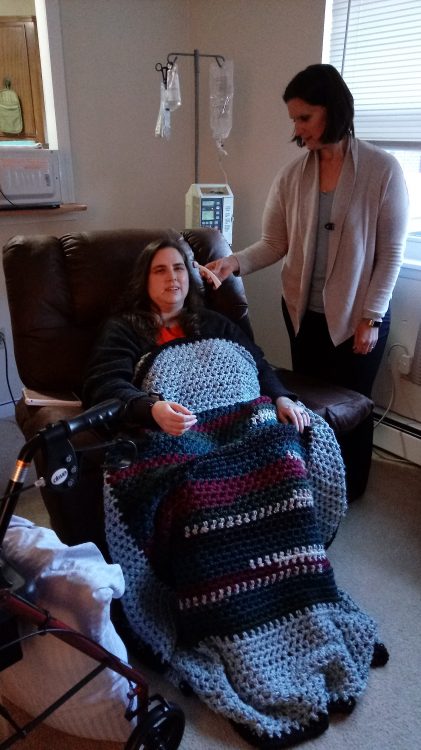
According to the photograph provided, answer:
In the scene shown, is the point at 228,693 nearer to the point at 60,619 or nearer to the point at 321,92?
the point at 60,619

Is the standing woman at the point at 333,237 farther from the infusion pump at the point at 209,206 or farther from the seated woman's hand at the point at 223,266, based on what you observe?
the infusion pump at the point at 209,206

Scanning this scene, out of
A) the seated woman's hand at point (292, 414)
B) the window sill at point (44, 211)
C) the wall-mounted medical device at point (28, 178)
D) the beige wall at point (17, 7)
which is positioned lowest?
the seated woman's hand at point (292, 414)

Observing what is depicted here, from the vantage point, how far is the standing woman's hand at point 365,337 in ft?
6.15

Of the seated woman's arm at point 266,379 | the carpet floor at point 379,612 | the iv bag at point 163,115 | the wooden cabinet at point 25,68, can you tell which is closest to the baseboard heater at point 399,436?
the carpet floor at point 379,612

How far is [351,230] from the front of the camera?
70.7 inches

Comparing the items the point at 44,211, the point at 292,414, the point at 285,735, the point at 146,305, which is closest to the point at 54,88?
the point at 44,211

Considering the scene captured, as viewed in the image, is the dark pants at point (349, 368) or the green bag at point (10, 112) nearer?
the dark pants at point (349, 368)

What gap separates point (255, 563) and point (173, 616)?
0.28 meters

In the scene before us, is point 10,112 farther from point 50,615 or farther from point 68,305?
point 50,615

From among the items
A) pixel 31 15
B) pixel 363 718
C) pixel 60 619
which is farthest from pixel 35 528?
pixel 31 15

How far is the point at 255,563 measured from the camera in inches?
53.1

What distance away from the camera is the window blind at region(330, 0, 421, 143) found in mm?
2070

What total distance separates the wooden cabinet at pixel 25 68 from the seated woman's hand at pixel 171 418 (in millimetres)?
2057

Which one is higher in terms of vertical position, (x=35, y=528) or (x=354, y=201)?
(x=354, y=201)
